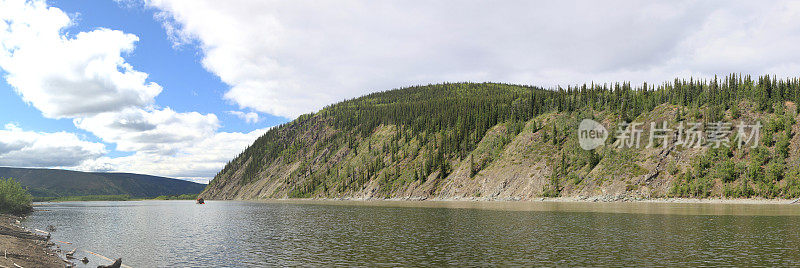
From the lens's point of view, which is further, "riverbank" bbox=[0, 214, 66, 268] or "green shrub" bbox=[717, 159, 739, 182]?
"green shrub" bbox=[717, 159, 739, 182]

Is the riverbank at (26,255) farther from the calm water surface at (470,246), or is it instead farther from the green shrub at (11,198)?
the green shrub at (11,198)

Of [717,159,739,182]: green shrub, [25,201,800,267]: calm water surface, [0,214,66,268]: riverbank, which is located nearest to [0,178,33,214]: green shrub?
[25,201,800,267]: calm water surface

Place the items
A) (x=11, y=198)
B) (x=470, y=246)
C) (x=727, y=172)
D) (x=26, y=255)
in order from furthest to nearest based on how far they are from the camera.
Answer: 1. (x=727, y=172)
2. (x=11, y=198)
3. (x=470, y=246)
4. (x=26, y=255)

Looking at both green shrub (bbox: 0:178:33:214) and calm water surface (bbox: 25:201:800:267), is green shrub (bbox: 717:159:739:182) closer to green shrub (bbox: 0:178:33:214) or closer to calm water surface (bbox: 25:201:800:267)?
calm water surface (bbox: 25:201:800:267)

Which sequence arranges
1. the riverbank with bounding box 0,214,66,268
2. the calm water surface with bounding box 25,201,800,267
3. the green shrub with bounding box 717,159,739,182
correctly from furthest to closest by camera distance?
the green shrub with bounding box 717,159,739,182
the calm water surface with bounding box 25,201,800,267
the riverbank with bounding box 0,214,66,268

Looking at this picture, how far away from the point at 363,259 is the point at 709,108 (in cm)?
21310

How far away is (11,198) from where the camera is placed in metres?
108

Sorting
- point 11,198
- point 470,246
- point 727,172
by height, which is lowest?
point 11,198

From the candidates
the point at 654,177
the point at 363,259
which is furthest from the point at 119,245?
the point at 654,177

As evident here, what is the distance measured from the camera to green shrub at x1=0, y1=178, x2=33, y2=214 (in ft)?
344

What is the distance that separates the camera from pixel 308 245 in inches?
1959

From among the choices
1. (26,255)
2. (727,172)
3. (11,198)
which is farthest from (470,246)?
(727,172)

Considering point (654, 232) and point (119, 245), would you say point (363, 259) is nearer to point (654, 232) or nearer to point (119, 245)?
point (119, 245)

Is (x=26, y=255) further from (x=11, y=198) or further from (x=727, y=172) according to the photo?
(x=727, y=172)
